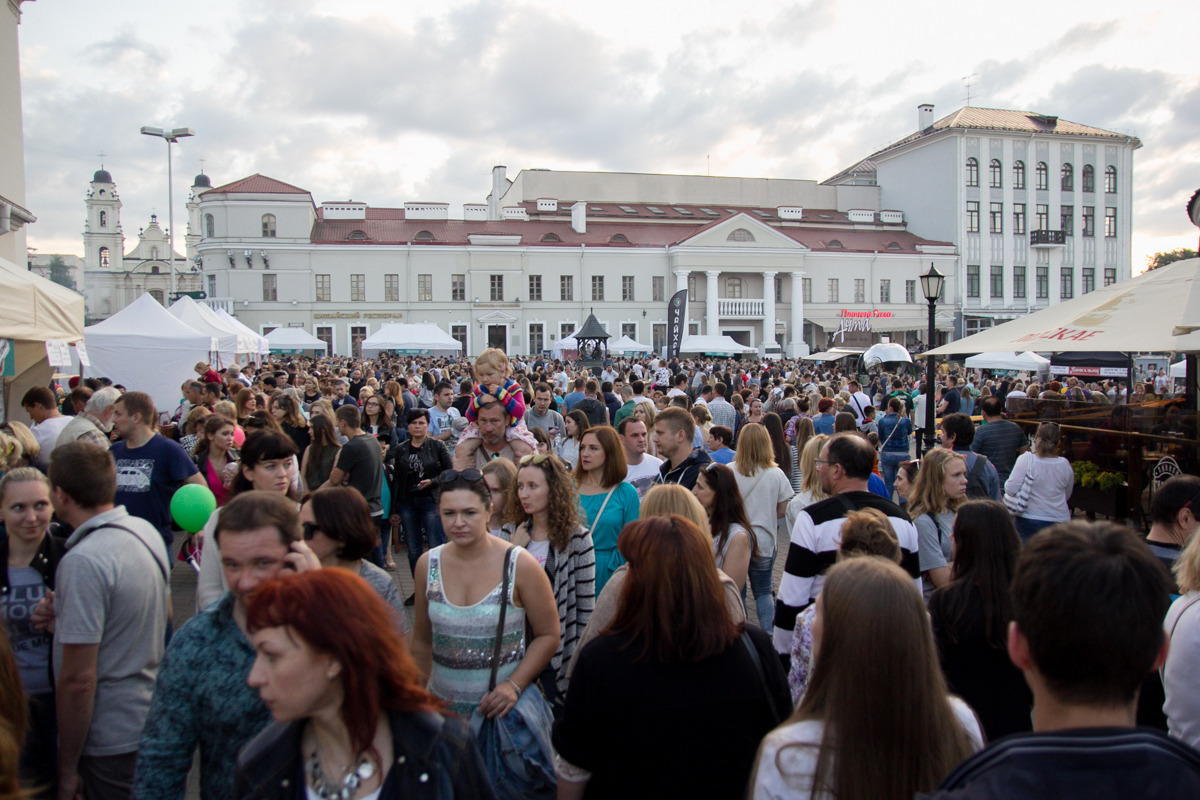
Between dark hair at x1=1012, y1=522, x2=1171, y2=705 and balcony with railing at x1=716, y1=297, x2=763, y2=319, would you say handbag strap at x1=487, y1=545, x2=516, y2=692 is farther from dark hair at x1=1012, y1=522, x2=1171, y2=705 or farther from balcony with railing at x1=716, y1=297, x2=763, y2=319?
balcony with railing at x1=716, y1=297, x2=763, y2=319

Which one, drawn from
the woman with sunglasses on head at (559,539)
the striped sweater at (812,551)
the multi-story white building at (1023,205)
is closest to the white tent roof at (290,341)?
the woman with sunglasses on head at (559,539)

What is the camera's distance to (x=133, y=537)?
9.18 feet

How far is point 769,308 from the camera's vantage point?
54.2m

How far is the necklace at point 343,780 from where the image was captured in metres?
1.74

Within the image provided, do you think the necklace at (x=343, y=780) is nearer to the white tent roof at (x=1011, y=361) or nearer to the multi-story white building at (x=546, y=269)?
the white tent roof at (x=1011, y=361)

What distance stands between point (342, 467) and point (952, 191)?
62.4 m

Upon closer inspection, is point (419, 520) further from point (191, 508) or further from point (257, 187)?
point (257, 187)

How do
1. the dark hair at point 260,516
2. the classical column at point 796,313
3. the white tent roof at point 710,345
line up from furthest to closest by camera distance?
the classical column at point 796,313, the white tent roof at point 710,345, the dark hair at point 260,516

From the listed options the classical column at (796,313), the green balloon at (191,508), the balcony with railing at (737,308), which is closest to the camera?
the green balloon at (191,508)

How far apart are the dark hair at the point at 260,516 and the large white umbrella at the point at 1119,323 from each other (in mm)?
7034

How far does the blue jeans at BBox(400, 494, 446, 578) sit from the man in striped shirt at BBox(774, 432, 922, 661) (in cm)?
399

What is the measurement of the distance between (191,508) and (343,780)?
302 cm

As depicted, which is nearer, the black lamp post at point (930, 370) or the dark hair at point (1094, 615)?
the dark hair at point (1094, 615)

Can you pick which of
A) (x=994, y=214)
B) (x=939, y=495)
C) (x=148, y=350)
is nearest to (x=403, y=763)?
(x=939, y=495)
